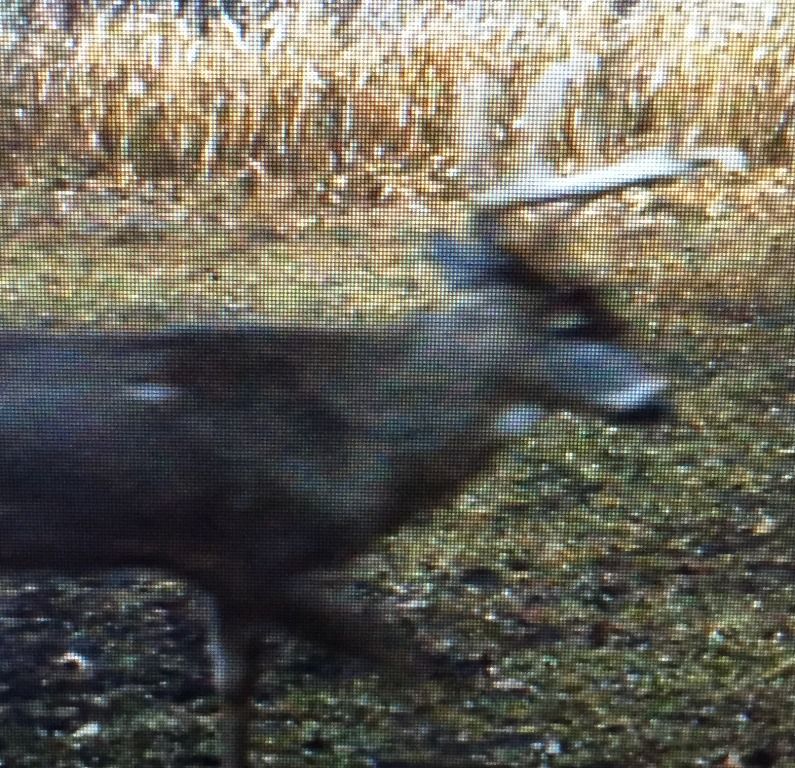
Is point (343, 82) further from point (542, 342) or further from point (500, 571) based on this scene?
point (500, 571)

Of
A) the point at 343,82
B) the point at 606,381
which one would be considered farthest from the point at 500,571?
the point at 343,82

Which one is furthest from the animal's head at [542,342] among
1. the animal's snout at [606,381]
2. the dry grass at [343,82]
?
the dry grass at [343,82]

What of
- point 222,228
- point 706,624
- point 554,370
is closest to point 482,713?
point 706,624

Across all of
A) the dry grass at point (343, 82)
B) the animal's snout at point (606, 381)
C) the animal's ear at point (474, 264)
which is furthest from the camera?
the animal's snout at point (606, 381)

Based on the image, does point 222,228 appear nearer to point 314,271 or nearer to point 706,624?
point 314,271

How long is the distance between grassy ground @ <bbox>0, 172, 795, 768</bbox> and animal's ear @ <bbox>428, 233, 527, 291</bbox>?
4cm

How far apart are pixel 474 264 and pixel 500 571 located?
41 cm

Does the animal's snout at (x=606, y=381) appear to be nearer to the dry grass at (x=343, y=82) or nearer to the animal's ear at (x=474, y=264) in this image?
the animal's ear at (x=474, y=264)

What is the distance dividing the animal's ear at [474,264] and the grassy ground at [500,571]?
0.13 ft

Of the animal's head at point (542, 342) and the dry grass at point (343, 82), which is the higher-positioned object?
the dry grass at point (343, 82)

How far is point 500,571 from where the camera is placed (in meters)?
1.50

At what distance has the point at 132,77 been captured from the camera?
4.21 feet

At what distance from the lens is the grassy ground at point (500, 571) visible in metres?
1.35

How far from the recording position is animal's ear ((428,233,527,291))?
4.86ft
